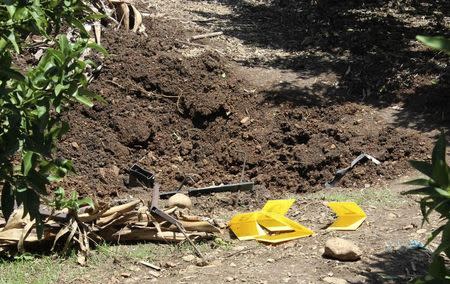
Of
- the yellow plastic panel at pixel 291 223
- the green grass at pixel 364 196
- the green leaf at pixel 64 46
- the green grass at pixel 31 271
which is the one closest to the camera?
the green leaf at pixel 64 46

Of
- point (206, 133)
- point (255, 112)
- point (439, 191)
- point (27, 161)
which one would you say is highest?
point (439, 191)

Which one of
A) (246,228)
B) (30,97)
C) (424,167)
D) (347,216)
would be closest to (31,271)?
(246,228)

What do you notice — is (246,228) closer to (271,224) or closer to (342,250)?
(271,224)

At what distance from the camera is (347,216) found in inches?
229

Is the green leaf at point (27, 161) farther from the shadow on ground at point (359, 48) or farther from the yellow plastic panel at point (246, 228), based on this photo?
the shadow on ground at point (359, 48)

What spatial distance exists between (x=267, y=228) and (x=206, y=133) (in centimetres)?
267

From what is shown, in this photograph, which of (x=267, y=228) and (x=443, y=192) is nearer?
(x=443, y=192)

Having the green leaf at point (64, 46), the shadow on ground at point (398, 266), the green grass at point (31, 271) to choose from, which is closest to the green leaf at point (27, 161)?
the green leaf at point (64, 46)

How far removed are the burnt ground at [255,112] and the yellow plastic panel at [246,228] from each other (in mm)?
1420

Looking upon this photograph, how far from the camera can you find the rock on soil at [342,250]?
4922mm

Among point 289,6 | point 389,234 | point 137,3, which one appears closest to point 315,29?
point 289,6

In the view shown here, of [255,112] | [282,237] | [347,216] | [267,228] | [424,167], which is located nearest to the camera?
[424,167]

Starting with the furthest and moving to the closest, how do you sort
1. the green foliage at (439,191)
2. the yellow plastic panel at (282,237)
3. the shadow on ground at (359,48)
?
the shadow on ground at (359,48) → the yellow plastic panel at (282,237) → the green foliage at (439,191)

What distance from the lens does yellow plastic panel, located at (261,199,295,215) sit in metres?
6.15
